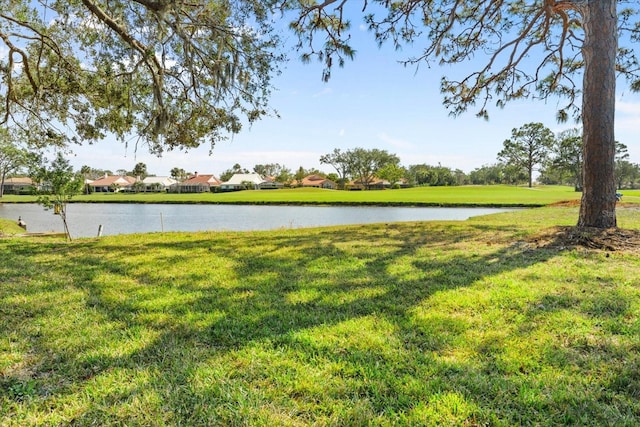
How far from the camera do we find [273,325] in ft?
9.70

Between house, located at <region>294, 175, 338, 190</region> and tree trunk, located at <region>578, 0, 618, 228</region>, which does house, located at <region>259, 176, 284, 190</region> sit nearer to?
house, located at <region>294, 175, 338, 190</region>

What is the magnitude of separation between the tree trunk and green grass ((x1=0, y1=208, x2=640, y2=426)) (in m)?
1.63

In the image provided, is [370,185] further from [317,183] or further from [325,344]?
[325,344]

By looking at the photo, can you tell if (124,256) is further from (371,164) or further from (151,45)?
(371,164)

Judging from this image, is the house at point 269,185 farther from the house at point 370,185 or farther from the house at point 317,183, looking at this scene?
the house at point 370,185

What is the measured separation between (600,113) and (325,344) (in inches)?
265

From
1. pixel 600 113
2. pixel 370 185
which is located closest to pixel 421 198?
pixel 600 113

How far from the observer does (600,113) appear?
6.20m

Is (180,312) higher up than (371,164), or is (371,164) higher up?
(371,164)

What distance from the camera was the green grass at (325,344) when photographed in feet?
6.18

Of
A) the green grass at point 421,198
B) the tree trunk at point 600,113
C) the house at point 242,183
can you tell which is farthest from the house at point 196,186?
the tree trunk at point 600,113

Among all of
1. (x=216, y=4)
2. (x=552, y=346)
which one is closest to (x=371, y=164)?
(x=216, y=4)

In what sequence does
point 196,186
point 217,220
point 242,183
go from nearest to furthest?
point 217,220 → point 196,186 → point 242,183

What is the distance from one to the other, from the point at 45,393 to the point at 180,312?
128 centimetres
